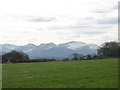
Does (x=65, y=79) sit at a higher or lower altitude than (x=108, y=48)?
lower

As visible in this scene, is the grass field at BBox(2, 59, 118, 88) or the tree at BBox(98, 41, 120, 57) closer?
the grass field at BBox(2, 59, 118, 88)

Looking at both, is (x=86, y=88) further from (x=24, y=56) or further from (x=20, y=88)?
(x=24, y=56)

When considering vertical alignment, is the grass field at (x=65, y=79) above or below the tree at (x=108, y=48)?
below

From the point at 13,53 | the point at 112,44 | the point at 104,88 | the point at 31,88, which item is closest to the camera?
the point at 104,88

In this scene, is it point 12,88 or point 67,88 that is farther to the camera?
point 12,88

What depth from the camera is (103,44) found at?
173250 mm

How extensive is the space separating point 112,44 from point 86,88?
15114 centimetres

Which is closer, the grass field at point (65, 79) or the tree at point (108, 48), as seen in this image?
the grass field at point (65, 79)

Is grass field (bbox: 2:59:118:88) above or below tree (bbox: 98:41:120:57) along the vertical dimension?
below

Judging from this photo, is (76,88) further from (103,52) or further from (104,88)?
(103,52)

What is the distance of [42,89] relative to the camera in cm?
1939

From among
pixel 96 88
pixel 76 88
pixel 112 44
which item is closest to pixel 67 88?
pixel 76 88

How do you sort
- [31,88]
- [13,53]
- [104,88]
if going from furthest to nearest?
[13,53]
[31,88]
[104,88]

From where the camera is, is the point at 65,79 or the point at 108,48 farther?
the point at 108,48
